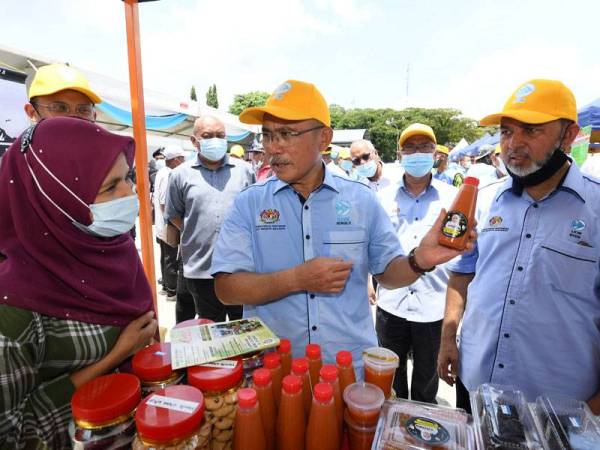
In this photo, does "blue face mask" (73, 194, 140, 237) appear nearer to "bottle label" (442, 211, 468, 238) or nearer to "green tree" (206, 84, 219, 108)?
"bottle label" (442, 211, 468, 238)

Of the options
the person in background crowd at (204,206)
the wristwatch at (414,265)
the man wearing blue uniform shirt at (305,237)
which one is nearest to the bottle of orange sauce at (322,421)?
the man wearing blue uniform shirt at (305,237)

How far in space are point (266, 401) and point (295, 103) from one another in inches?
48.4

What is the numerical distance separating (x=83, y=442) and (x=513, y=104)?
2.10 m

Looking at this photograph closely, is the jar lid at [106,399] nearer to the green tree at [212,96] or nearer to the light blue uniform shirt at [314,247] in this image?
the light blue uniform shirt at [314,247]

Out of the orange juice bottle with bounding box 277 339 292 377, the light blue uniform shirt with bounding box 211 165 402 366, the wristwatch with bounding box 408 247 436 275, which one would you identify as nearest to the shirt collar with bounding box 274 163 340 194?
the light blue uniform shirt with bounding box 211 165 402 366

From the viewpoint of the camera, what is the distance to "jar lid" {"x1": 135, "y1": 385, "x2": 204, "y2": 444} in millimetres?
708

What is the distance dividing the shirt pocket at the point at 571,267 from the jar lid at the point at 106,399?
1665mm

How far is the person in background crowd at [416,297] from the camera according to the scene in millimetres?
2689

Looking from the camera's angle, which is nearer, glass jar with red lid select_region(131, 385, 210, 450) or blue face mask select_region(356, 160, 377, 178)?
glass jar with red lid select_region(131, 385, 210, 450)

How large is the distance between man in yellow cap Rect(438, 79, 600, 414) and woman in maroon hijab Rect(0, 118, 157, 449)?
147 cm

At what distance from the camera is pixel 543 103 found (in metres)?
1.63

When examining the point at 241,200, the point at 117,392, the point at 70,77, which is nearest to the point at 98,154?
the point at 241,200

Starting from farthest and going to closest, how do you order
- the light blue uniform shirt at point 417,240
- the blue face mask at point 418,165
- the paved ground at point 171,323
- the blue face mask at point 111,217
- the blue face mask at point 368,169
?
the blue face mask at point 368,169 < the paved ground at point 171,323 < the blue face mask at point 418,165 < the light blue uniform shirt at point 417,240 < the blue face mask at point 111,217

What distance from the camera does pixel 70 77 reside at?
245 cm
